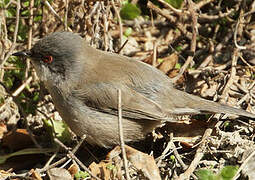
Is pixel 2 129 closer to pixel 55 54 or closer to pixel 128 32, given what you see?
pixel 55 54

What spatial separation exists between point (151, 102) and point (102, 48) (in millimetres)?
1492

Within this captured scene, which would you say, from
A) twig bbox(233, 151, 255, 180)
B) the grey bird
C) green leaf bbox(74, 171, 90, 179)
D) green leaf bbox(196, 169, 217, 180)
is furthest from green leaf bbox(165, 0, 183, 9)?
green leaf bbox(196, 169, 217, 180)

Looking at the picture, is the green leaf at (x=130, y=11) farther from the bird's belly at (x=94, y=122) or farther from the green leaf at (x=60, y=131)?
the bird's belly at (x=94, y=122)

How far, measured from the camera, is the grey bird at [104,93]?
4961 millimetres

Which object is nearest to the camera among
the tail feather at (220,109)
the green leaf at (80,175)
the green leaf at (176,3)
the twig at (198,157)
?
the twig at (198,157)

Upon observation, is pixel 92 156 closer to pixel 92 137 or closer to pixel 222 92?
pixel 92 137

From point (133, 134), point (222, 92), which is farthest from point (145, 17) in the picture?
point (133, 134)

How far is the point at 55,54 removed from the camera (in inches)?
202

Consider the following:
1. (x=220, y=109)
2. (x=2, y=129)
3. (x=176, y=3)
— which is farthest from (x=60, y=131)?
(x=176, y=3)

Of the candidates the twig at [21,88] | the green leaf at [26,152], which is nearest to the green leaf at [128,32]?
the twig at [21,88]

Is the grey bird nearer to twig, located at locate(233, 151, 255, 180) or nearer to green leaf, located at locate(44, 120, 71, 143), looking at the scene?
twig, located at locate(233, 151, 255, 180)

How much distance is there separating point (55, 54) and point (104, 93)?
29.7 inches

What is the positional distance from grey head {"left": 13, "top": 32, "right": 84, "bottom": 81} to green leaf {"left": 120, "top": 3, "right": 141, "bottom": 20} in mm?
1995

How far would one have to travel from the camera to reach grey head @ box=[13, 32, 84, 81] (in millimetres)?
5105
